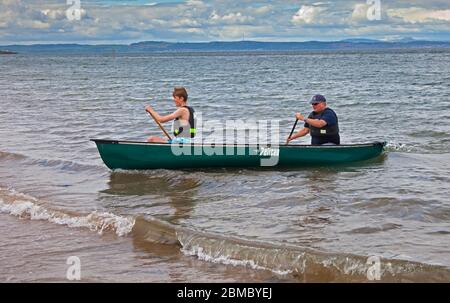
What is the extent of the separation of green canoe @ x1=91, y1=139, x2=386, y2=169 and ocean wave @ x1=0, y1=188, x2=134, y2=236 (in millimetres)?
2127

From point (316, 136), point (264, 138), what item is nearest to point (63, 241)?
point (316, 136)

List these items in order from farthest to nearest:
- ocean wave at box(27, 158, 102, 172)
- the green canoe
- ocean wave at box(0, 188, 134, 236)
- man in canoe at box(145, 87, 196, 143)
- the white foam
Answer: ocean wave at box(27, 158, 102, 172)
the green canoe
man in canoe at box(145, 87, 196, 143)
ocean wave at box(0, 188, 134, 236)
the white foam

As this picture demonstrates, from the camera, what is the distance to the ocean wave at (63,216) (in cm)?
898

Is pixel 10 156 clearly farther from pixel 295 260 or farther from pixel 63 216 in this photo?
pixel 295 260

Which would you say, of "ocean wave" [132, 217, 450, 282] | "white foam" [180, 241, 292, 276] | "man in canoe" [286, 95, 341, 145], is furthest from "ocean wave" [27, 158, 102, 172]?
"white foam" [180, 241, 292, 276]

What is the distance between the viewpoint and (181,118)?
11.8 m

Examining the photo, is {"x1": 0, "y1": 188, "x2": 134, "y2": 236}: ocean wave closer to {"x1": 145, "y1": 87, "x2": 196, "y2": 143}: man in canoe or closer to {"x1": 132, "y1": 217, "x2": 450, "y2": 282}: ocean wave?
{"x1": 132, "y1": 217, "x2": 450, "y2": 282}: ocean wave

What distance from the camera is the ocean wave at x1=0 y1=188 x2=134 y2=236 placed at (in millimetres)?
8977

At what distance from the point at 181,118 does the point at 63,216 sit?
3174 mm

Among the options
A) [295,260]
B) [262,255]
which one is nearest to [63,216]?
[262,255]

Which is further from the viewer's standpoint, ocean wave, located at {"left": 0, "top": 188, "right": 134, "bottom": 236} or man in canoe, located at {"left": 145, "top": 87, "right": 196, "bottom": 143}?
man in canoe, located at {"left": 145, "top": 87, "right": 196, "bottom": 143}

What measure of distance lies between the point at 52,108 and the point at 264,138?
14133mm

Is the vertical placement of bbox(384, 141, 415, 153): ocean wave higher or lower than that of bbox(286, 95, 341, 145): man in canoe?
lower
